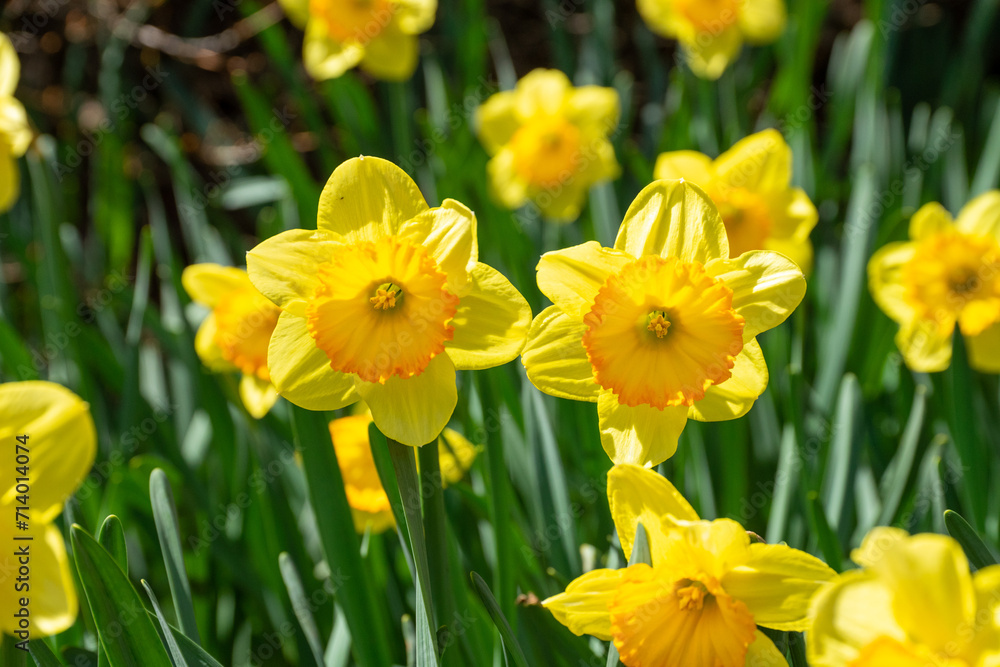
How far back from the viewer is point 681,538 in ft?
2.77

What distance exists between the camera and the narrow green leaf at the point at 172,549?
103cm

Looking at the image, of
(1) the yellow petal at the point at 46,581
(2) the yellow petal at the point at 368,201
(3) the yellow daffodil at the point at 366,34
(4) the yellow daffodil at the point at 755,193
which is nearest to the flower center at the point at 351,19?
(3) the yellow daffodil at the point at 366,34

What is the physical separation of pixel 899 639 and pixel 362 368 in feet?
1.90

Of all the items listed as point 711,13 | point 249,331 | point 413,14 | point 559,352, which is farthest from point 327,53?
point 559,352

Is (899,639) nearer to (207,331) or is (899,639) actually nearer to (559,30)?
(207,331)

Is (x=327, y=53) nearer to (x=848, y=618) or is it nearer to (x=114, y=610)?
(x=114, y=610)

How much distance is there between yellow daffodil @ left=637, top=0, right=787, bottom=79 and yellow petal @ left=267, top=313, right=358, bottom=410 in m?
1.75

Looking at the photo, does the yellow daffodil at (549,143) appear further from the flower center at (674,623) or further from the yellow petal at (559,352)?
the flower center at (674,623)

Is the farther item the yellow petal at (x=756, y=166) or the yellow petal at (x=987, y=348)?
the yellow petal at (x=756, y=166)

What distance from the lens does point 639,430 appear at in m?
0.92

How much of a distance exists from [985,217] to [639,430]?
42.7 inches

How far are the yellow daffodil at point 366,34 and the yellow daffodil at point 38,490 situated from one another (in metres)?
1.66

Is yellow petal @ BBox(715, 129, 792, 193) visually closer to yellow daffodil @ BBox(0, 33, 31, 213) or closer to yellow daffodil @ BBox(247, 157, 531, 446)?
yellow daffodil @ BBox(247, 157, 531, 446)

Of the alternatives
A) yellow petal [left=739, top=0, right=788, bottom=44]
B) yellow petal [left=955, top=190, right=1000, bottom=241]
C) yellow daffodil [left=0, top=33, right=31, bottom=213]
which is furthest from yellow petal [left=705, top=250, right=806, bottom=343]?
yellow petal [left=739, top=0, right=788, bottom=44]
